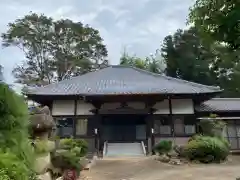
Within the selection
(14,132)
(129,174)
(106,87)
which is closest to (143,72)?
(106,87)

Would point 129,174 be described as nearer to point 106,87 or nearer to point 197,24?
point 197,24

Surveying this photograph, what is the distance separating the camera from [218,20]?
22.4 feet

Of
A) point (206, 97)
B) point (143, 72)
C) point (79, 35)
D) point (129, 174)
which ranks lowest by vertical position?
point (129, 174)

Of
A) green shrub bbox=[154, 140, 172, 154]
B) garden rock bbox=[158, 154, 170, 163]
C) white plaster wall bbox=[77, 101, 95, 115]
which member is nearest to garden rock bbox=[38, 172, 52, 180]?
garden rock bbox=[158, 154, 170, 163]

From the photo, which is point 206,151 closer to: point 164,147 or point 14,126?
point 164,147

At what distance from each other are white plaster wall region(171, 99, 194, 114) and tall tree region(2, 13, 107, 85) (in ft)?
59.9

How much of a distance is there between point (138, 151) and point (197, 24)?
1237 cm

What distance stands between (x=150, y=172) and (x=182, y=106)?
30.1ft

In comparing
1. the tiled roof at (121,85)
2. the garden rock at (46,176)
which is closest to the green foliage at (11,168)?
the garden rock at (46,176)

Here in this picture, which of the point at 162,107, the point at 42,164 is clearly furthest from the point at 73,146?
the point at 162,107

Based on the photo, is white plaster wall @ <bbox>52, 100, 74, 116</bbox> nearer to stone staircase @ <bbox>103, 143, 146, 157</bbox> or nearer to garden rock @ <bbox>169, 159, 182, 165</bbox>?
stone staircase @ <bbox>103, 143, 146, 157</bbox>

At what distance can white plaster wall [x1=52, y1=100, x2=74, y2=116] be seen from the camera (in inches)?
806

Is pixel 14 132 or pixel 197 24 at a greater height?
pixel 197 24

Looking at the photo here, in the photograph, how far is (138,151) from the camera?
61.2 ft
